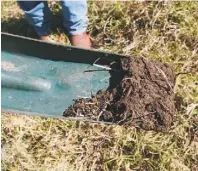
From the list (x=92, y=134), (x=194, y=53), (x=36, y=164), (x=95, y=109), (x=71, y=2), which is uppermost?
(x=71, y=2)

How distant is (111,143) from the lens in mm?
1845

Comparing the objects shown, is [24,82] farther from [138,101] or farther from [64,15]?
[138,101]

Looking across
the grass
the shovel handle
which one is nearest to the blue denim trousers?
the grass

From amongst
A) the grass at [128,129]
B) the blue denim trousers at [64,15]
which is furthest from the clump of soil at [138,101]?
the blue denim trousers at [64,15]

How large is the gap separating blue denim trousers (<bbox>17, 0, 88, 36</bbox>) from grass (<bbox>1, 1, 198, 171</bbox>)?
14cm

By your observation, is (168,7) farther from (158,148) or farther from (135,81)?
(158,148)

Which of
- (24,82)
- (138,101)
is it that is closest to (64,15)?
(24,82)

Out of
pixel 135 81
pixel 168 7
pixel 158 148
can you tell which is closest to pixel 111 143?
pixel 158 148

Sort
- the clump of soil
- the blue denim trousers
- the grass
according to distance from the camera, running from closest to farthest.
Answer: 1. the clump of soil
2. the grass
3. the blue denim trousers

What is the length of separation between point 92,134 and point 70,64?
34 centimetres

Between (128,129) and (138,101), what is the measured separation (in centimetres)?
23

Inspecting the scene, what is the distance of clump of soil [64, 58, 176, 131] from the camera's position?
1.64 m

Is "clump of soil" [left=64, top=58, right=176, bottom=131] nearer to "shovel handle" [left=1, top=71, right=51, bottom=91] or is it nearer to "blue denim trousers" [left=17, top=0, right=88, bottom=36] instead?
"shovel handle" [left=1, top=71, right=51, bottom=91]

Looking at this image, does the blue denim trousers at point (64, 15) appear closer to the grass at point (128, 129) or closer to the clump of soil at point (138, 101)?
the grass at point (128, 129)
